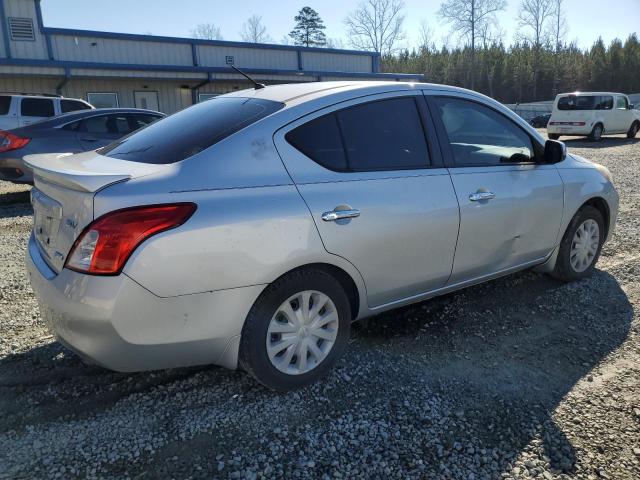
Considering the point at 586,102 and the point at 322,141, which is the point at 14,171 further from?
the point at 586,102

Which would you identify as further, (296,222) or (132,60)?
(132,60)

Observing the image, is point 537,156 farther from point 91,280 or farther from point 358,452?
point 91,280

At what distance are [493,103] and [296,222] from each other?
2041 mm

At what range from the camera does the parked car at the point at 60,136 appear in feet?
26.0

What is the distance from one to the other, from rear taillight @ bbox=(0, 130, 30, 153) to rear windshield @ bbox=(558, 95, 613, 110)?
18812 millimetres

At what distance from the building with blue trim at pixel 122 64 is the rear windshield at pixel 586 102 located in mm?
9783

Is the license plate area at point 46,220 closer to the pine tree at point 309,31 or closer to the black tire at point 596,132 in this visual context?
the black tire at point 596,132

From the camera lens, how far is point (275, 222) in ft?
8.38

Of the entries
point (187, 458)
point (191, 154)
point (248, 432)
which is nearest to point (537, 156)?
point (191, 154)

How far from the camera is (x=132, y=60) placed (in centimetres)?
1902

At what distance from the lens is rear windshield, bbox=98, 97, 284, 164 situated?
2697 millimetres

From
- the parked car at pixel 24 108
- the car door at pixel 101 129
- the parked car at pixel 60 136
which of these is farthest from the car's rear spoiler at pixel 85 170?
the parked car at pixel 24 108

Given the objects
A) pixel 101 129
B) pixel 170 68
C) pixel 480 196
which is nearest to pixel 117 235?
pixel 480 196

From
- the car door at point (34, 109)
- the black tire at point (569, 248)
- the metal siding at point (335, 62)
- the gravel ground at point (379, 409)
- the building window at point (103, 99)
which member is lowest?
the gravel ground at point (379, 409)
